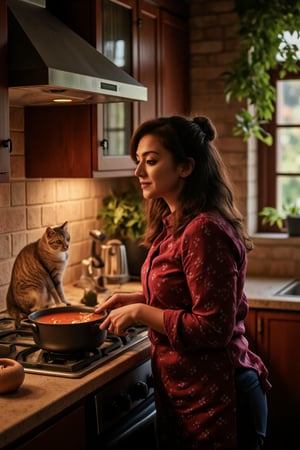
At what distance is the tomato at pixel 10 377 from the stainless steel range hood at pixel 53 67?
0.94 meters

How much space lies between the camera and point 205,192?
7.32 feet

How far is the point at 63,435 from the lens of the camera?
2.06m

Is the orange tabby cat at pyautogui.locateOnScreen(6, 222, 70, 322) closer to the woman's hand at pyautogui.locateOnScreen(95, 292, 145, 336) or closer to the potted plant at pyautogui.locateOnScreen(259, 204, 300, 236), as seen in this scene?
the woman's hand at pyautogui.locateOnScreen(95, 292, 145, 336)

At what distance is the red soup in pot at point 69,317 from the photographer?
2428 millimetres

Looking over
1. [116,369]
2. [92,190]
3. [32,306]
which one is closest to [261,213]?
[92,190]

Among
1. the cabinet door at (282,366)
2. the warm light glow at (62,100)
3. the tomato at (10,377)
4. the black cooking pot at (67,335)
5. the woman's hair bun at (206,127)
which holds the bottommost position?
the cabinet door at (282,366)

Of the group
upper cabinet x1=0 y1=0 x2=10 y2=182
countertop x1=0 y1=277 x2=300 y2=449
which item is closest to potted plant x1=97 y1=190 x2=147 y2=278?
countertop x1=0 y1=277 x2=300 y2=449

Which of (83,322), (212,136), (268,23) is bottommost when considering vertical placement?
(83,322)

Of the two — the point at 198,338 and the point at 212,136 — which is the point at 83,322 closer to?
the point at 198,338

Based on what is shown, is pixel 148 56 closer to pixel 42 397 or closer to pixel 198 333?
pixel 198 333

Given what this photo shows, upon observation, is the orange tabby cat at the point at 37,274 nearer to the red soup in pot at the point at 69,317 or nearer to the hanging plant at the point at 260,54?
the red soup in pot at the point at 69,317

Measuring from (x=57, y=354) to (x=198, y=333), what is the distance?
509 millimetres

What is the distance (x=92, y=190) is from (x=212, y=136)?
1.61 metres

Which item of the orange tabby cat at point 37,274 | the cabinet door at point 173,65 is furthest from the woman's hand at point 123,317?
the cabinet door at point 173,65
